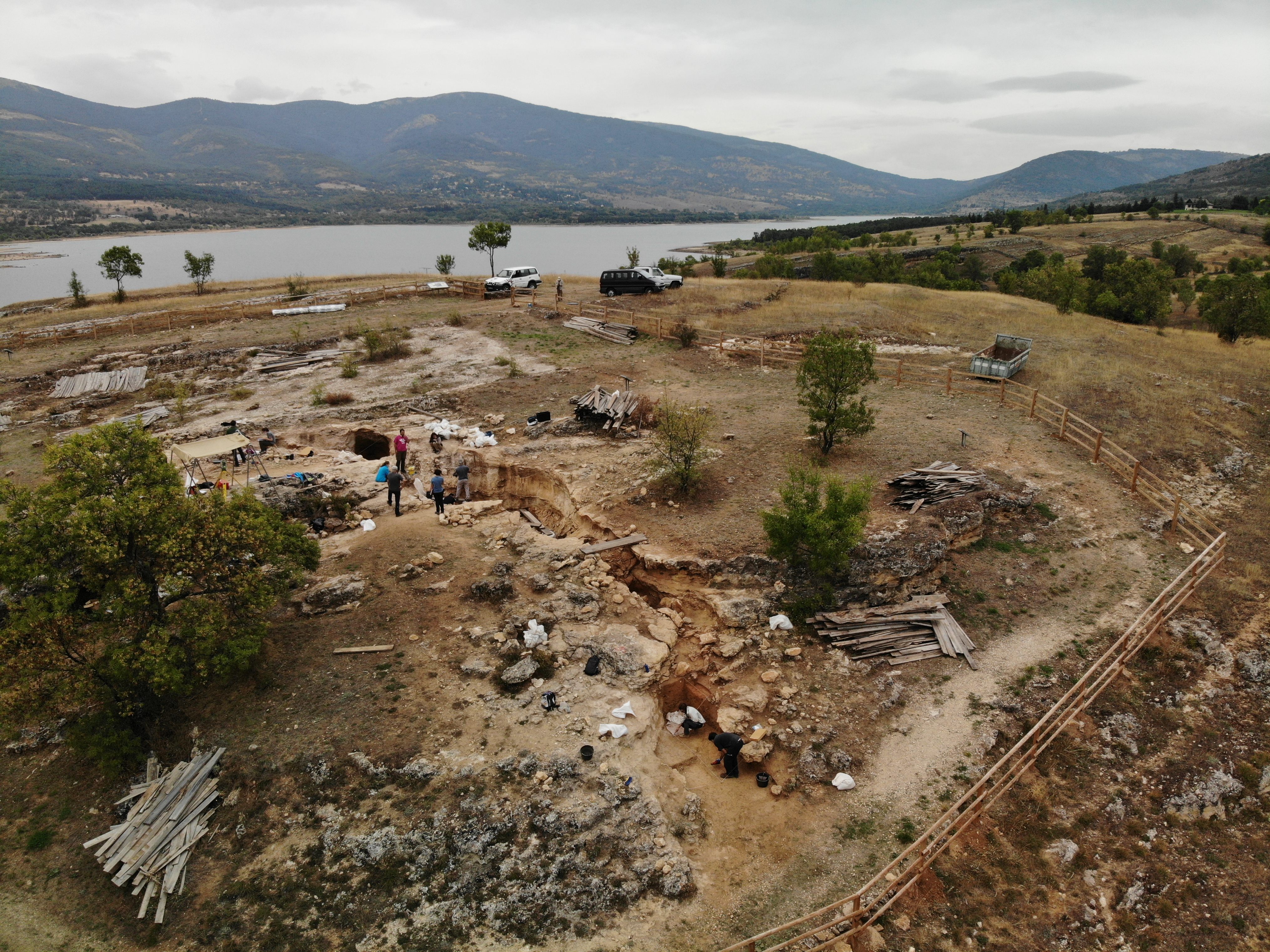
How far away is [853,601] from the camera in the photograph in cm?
1537

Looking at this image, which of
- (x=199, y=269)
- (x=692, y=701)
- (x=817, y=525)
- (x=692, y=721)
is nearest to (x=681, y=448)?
(x=817, y=525)

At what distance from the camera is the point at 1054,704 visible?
12742 millimetres

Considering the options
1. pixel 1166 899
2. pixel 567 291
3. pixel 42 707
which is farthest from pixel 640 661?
pixel 567 291

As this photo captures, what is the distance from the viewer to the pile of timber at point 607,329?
115ft

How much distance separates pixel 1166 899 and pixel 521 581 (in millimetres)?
12915

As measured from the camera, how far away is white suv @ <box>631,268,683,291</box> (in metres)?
45.6

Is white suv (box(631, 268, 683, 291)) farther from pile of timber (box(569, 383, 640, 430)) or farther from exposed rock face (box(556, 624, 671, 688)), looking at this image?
exposed rock face (box(556, 624, 671, 688))

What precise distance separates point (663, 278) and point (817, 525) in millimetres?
35202

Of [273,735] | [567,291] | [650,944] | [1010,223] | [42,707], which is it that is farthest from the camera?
[1010,223]

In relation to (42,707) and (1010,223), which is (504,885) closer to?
(42,707)

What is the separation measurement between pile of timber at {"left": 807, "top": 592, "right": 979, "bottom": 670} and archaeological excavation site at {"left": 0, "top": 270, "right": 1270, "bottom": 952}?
0.08 m

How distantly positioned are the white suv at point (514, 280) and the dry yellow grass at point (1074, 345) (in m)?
10.5

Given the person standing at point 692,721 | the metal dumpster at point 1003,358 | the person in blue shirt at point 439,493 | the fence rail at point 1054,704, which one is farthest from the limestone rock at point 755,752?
the metal dumpster at point 1003,358

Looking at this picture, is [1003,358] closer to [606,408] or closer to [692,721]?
[606,408]
